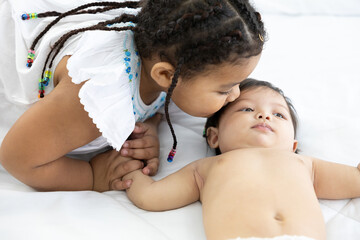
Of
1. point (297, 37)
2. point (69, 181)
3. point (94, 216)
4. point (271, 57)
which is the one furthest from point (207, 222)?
point (297, 37)

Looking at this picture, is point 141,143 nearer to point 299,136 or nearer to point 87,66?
point 87,66

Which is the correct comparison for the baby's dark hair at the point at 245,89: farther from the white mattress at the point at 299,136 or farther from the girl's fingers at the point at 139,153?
the girl's fingers at the point at 139,153

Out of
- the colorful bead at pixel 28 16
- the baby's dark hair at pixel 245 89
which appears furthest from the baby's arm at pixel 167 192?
the colorful bead at pixel 28 16

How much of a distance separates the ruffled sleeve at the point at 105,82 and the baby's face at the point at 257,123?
10.9 inches

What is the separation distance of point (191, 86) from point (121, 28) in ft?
0.79

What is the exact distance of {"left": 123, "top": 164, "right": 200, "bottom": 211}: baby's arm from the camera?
0.97 meters

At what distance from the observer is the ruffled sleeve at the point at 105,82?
0.92m

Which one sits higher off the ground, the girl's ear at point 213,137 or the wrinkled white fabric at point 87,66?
the wrinkled white fabric at point 87,66

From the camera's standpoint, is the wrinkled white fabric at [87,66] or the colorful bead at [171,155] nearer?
the wrinkled white fabric at [87,66]

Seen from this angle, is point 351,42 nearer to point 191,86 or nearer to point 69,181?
point 191,86

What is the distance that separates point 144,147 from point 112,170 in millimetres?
112

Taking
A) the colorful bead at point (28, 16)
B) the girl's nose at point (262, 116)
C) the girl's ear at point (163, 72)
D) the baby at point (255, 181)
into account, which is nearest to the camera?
the baby at point (255, 181)

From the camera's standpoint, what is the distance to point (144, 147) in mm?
1139

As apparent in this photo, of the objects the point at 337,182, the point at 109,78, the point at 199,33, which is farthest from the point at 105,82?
the point at 337,182
